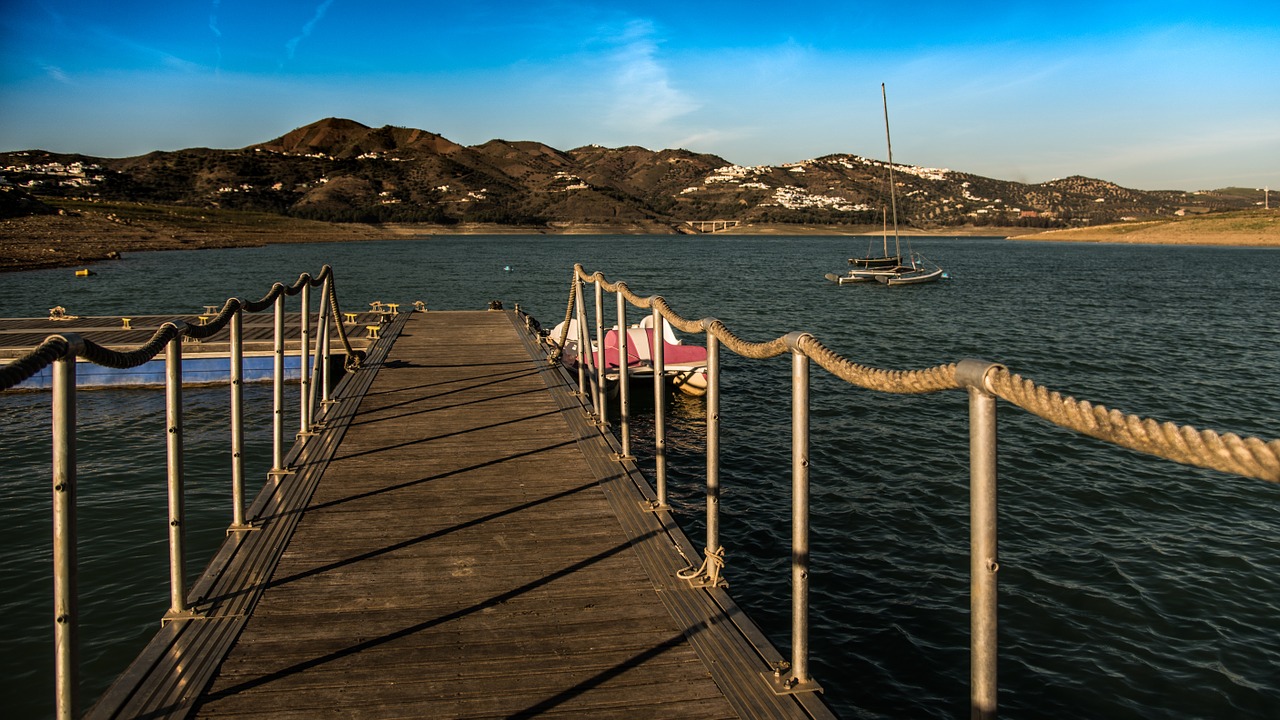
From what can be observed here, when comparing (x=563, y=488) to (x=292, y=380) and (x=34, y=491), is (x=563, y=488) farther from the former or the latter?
(x=292, y=380)

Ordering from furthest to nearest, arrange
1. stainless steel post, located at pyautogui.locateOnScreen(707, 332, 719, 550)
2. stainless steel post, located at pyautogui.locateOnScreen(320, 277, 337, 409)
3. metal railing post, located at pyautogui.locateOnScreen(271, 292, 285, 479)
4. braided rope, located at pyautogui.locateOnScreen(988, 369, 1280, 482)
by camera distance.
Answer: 1. stainless steel post, located at pyautogui.locateOnScreen(320, 277, 337, 409)
2. metal railing post, located at pyautogui.locateOnScreen(271, 292, 285, 479)
3. stainless steel post, located at pyautogui.locateOnScreen(707, 332, 719, 550)
4. braided rope, located at pyautogui.locateOnScreen(988, 369, 1280, 482)

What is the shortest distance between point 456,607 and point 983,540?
3.05m

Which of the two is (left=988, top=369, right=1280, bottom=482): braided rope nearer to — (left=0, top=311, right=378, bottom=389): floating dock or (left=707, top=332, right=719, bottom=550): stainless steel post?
(left=707, top=332, right=719, bottom=550): stainless steel post

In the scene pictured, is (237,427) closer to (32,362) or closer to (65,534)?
(65,534)

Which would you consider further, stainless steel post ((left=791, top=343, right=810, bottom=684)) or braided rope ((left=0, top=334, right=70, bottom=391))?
stainless steel post ((left=791, top=343, right=810, bottom=684))

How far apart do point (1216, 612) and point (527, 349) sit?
984cm

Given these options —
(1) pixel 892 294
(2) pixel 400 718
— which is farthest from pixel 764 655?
(1) pixel 892 294

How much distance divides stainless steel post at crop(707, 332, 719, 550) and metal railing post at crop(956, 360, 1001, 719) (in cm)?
222

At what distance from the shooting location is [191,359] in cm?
1619

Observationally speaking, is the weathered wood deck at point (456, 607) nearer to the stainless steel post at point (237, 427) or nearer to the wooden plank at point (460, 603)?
the wooden plank at point (460, 603)

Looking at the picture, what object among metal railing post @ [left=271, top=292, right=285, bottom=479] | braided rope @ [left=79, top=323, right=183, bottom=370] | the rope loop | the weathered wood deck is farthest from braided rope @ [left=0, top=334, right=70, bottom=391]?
metal railing post @ [left=271, top=292, right=285, bottom=479]

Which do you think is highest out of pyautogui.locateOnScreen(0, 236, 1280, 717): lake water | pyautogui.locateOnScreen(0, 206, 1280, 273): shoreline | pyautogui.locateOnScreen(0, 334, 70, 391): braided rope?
pyautogui.locateOnScreen(0, 206, 1280, 273): shoreline

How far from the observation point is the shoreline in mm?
65000

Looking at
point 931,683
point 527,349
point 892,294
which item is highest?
point 892,294
